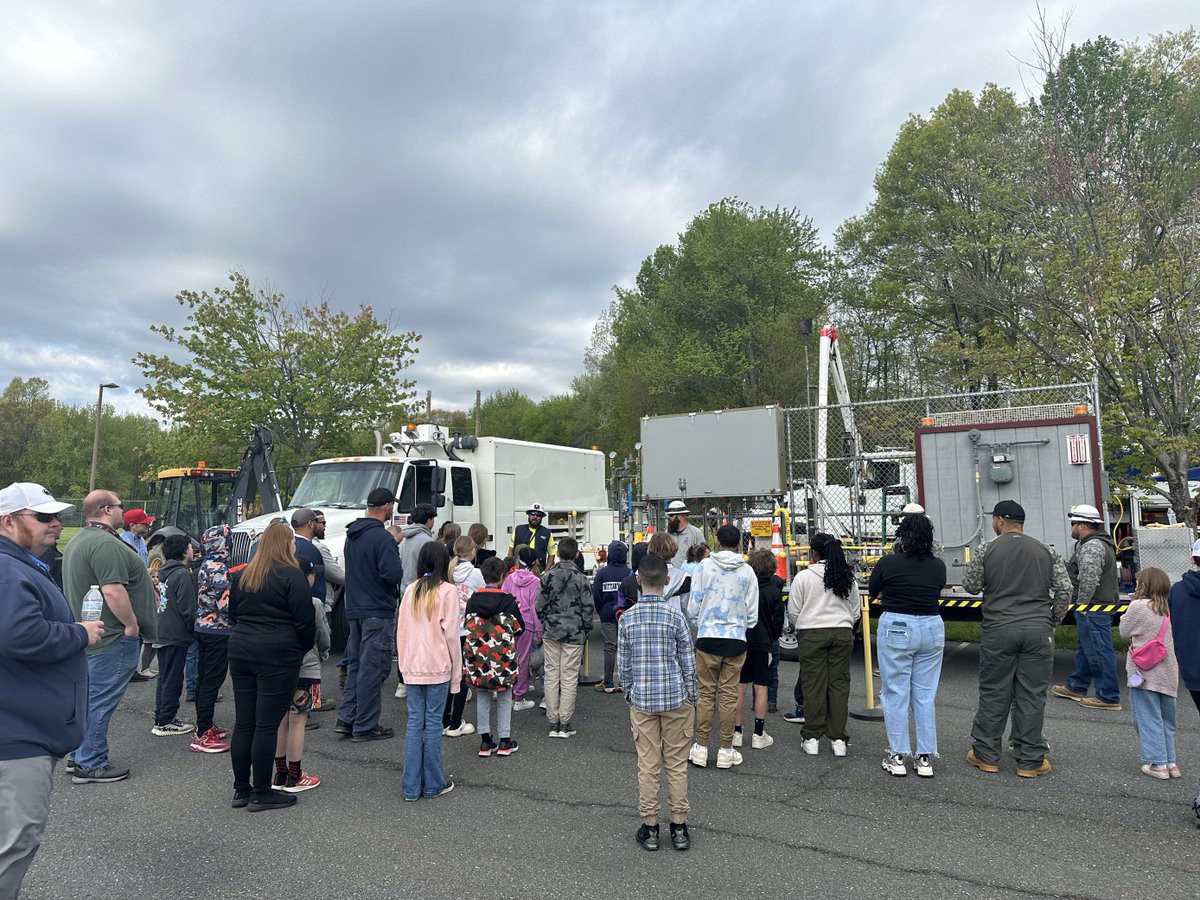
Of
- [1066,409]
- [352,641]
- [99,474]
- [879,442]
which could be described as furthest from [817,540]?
[99,474]

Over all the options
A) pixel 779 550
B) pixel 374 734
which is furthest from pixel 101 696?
pixel 779 550

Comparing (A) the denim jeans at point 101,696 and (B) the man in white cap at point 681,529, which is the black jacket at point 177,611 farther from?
(B) the man in white cap at point 681,529

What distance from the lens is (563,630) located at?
253 inches

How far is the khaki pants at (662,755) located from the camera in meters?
4.17

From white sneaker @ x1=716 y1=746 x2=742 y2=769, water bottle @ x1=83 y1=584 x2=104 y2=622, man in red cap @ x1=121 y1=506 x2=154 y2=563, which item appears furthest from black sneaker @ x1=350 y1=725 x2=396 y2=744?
man in red cap @ x1=121 y1=506 x2=154 y2=563

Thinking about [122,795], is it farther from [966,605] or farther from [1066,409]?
[1066,409]

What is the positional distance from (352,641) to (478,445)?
5745mm

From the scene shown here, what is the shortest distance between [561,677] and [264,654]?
8.51ft

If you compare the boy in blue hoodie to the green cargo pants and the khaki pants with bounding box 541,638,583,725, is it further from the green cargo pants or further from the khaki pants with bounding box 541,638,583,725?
the green cargo pants

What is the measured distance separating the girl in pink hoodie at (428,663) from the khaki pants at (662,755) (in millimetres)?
1413

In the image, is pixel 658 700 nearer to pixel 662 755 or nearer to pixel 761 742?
pixel 662 755

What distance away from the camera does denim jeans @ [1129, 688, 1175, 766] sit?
5117mm

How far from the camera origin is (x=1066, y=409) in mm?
9008

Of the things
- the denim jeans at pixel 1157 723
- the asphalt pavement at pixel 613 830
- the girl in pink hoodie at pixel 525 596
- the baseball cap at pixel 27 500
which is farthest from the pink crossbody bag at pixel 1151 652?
the baseball cap at pixel 27 500
